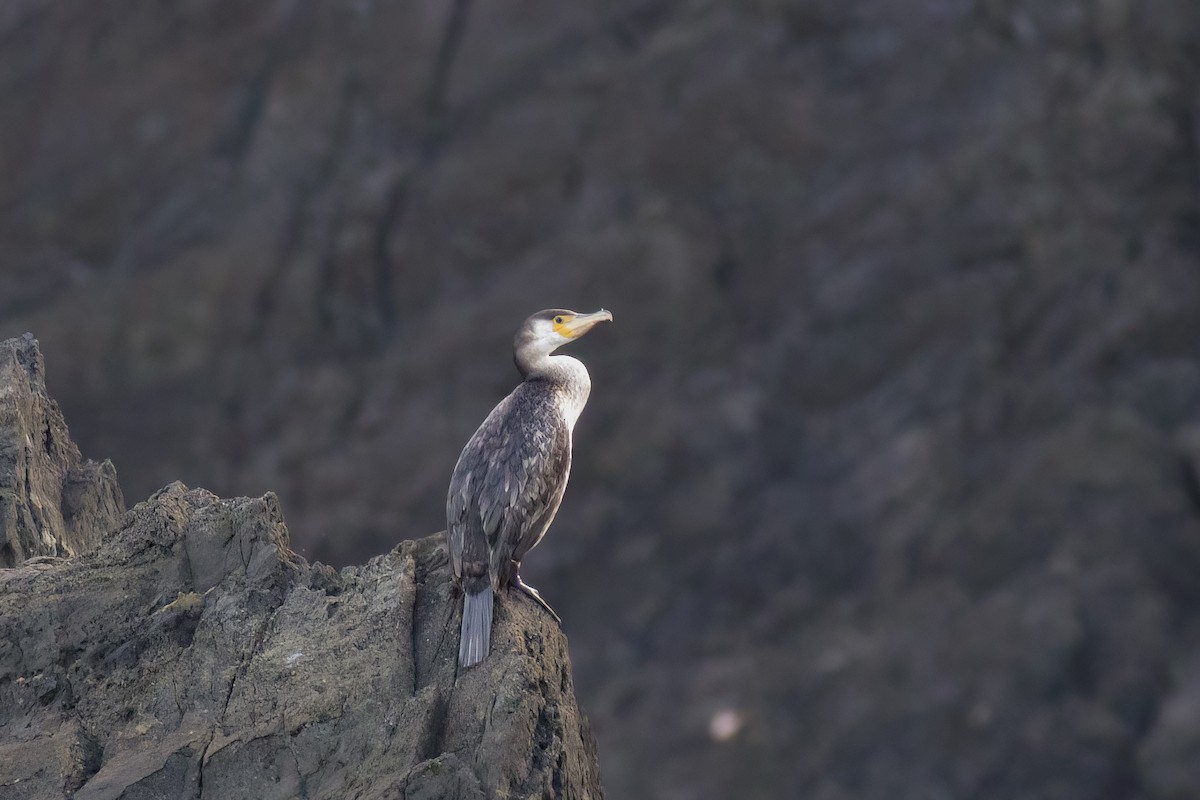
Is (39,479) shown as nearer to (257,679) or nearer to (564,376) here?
(257,679)

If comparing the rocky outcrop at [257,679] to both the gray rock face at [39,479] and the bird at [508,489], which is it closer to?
the bird at [508,489]

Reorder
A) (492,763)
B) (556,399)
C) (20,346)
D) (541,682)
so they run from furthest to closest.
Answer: (556,399) → (20,346) → (541,682) → (492,763)

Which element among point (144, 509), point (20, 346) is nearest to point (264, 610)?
point (144, 509)

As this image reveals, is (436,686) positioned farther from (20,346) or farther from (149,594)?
(20,346)

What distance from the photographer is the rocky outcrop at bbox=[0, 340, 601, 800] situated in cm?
807

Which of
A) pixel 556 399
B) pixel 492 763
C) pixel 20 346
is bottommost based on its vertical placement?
pixel 556 399

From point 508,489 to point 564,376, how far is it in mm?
1946

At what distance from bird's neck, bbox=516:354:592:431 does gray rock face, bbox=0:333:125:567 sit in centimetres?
305

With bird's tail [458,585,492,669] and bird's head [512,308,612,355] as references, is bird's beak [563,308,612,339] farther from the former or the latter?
bird's tail [458,585,492,669]

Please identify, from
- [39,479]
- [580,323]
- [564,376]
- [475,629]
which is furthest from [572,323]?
[475,629]

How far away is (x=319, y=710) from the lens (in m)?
8.31

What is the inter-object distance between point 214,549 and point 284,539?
391 millimetres

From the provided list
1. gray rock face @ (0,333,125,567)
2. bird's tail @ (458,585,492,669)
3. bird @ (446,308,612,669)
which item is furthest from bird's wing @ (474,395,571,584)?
gray rock face @ (0,333,125,567)

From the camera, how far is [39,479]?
1037cm
